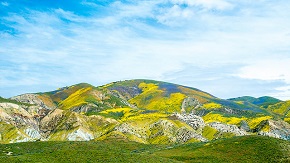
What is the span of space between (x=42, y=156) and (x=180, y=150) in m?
73.6

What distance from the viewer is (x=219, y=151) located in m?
147

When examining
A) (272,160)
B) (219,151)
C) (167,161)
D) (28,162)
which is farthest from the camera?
(219,151)

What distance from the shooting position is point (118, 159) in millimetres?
109375

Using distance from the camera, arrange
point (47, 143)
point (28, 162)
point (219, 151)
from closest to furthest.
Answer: point (28, 162) → point (219, 151) → point (47, 143)

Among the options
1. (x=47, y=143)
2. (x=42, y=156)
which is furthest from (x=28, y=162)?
(x=47, y=143)

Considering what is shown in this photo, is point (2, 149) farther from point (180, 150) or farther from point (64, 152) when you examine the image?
point (180, 150)

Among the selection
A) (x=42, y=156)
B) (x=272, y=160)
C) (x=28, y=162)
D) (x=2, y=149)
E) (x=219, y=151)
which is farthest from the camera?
(x=2, y=149)

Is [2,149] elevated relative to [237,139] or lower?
lower

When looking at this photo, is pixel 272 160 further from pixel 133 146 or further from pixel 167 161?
pixel 133 146

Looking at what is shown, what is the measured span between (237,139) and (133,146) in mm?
63722

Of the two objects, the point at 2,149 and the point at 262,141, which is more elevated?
the point at 262,141

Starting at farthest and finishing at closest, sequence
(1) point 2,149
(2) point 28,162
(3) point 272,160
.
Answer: (1) point 2,149 < (3) point 272,160 < (2) point 28,162

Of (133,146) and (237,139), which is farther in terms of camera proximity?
(133,146)

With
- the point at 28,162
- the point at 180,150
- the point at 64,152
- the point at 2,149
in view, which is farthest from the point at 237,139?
Answer: the point at 2,149
